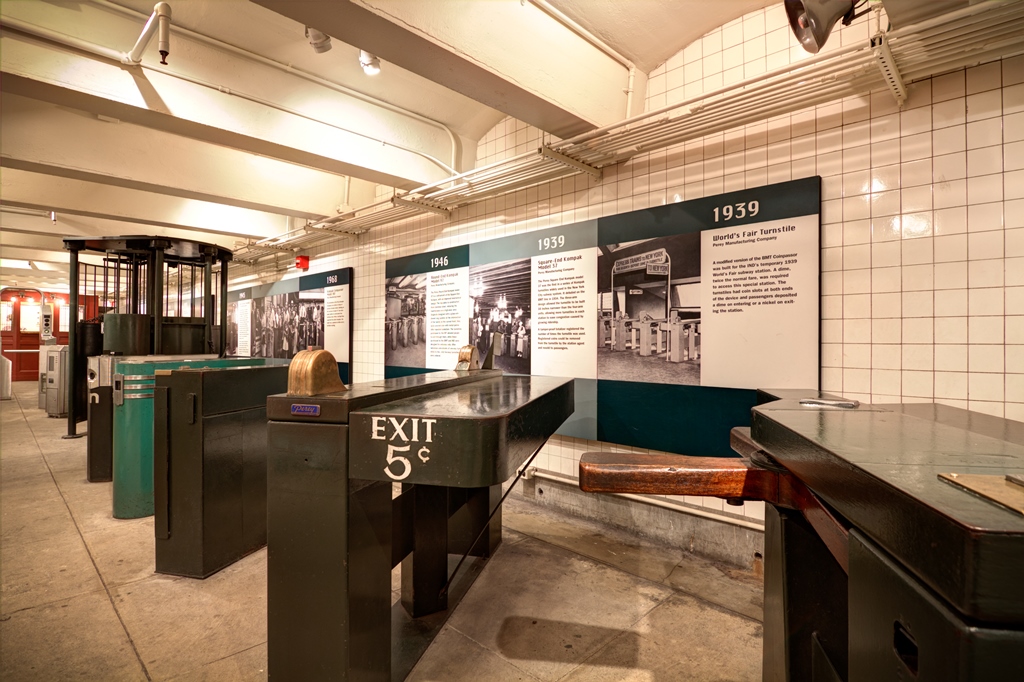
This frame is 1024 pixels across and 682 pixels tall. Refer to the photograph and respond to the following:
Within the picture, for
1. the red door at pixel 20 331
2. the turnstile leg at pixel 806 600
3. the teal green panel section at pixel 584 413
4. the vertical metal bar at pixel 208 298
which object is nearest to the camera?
the turnstile leg at pixel 806 600

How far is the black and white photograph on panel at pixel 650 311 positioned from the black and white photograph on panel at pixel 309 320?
404 cm

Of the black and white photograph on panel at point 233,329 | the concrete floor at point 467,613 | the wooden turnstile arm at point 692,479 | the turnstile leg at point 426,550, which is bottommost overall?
the concrete floor at point 467,613

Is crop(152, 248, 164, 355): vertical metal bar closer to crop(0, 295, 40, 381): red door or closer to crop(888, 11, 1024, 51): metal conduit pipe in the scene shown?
crop(888, 11, 1024, 51): metal conduit pipe

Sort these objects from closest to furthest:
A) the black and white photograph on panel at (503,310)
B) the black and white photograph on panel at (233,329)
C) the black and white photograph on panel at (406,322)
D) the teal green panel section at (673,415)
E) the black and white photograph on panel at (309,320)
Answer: the teal green panel section at (673,415) < the black and white photograph on panel at (503,310) < the black and white photograph on panel at (406,322) < the black and white photograph on panel at (309,320) < the black and white photograph on panel at (233,329)

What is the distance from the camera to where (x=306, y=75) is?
337 cm

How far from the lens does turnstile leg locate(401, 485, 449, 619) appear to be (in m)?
2.19

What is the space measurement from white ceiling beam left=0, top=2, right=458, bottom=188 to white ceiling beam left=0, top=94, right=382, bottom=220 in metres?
0.66

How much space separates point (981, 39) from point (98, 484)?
21.6 ft

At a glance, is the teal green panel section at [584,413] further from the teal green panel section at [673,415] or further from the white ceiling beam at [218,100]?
the white ceiling beam at [218,100]

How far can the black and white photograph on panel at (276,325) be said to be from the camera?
6352 mm

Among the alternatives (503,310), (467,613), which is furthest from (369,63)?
(467,613)


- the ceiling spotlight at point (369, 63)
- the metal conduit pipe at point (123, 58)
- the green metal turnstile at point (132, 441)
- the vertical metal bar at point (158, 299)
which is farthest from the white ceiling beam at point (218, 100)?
the green metal turnstile at point (132, 441)

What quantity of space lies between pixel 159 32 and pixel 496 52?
1809 millimetres

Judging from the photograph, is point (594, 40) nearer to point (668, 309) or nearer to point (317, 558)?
point (668, 309)
